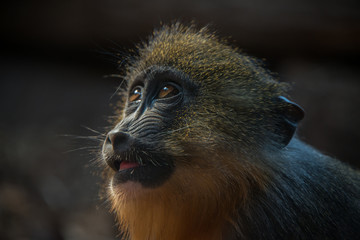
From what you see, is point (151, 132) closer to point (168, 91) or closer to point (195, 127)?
point (195, 127)

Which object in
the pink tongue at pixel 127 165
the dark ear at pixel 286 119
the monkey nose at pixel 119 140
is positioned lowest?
the pink tongue at pixel 127 165

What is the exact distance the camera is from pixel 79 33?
6094 millimetres

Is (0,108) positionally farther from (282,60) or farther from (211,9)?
(282,60)

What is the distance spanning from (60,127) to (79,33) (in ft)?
5.14

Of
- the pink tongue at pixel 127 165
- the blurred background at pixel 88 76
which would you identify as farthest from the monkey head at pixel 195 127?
the blurred background at pixel 88 76

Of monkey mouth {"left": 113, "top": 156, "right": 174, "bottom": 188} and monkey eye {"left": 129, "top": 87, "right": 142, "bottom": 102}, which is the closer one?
monkey mouth {"left": 113, "top": 156, "right": 174, "bottom": 188}

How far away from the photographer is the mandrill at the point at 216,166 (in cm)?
214

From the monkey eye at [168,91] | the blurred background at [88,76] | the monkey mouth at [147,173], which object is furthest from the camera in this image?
the blurred background at [88,76]

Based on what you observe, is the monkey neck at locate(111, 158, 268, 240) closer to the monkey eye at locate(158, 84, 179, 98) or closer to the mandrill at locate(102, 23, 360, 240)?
the mandrill at locate(102, 23, 360, 240)

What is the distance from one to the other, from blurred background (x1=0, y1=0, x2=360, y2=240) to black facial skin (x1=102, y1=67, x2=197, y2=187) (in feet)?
7.31

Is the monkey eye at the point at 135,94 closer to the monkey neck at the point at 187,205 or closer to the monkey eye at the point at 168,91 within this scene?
the monkey eye at the point at 168,91

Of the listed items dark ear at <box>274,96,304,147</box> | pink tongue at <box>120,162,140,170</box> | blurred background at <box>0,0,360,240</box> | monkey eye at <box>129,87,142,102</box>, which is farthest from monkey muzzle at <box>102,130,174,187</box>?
blurred background at <box>0,0,360,240</box>

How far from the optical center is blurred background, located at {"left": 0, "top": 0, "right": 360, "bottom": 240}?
5164 millimetres

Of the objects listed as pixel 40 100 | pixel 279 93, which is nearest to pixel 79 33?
pixel 40 100
